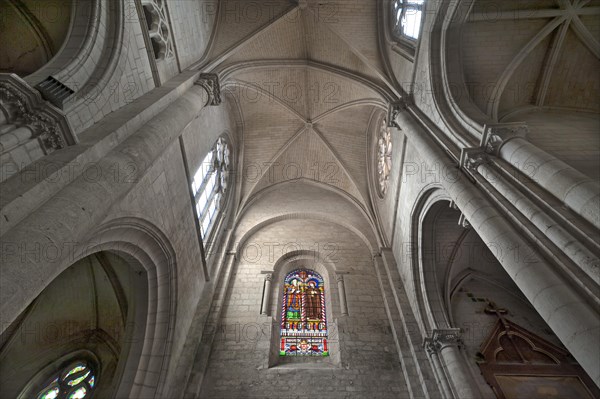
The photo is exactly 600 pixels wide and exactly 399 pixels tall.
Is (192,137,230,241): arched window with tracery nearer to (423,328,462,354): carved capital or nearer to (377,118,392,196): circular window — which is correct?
(377,118,392,196): circular window

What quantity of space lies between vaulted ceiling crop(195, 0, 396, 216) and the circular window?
0.76 metres

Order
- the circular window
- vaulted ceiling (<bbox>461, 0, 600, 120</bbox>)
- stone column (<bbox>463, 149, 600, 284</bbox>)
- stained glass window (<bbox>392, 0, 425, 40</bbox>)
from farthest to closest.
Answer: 1. the circular window
2. stained glass window (<bbox>392, 0, 425, 40</bbox>)
3. vaulted ceiling (<bbox>461, 0, 600, 120</bbox>)
4. stone column (<bbox>463, 149, 600, 284</bbox>)

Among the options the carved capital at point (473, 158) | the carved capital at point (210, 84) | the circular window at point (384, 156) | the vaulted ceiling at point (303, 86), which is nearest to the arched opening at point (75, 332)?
the carved capital at point (210, 84)

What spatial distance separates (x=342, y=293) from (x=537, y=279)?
5805mm

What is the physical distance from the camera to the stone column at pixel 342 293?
27.3ft

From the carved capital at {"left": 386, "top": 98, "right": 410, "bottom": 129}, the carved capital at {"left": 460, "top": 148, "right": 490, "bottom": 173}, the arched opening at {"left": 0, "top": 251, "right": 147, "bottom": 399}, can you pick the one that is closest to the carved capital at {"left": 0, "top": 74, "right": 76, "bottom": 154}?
the arched opening at {"left": 0, "top": 251, "right": 147, "bottom": 399}

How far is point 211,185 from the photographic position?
397 inches

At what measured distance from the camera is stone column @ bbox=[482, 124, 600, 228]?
10.9 ft

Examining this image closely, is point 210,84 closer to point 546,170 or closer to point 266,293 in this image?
point 266,293

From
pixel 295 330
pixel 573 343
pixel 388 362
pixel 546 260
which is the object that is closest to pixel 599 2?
pixel 546 260

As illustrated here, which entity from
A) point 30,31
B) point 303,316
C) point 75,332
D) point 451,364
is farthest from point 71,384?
point 451,364

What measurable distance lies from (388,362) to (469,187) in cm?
428

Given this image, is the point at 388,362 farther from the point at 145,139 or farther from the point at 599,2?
the point at 599,2

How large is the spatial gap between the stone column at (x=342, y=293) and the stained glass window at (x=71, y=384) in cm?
565
